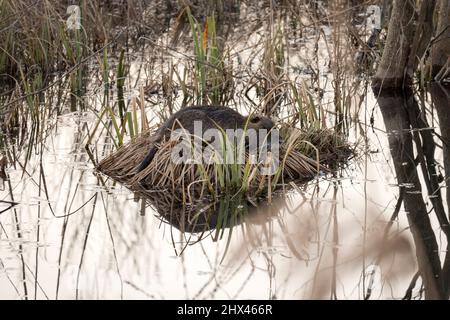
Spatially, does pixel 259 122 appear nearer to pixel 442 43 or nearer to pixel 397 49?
pixel 397 49

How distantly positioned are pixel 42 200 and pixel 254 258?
1.86m

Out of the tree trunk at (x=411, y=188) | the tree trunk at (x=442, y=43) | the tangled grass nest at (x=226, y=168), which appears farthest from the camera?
the tree trunk at (x=442, y=43)

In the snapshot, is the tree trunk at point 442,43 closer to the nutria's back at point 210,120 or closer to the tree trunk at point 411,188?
the tree trunk at point 411,188

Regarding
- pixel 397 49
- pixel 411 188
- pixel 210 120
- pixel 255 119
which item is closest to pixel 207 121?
pixel 210 120

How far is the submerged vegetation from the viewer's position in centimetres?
580

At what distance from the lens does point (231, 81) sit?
9742 millimetres

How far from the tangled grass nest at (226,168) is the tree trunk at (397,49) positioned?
235 centimetres

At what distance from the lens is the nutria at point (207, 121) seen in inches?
283

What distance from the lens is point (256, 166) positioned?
676cm

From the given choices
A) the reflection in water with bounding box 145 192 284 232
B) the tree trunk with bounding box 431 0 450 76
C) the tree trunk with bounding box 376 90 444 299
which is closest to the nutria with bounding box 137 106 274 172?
the reflection in water with bounding box 145 192 284 232

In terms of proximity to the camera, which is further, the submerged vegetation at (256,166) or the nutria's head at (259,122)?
the nutria's head at (259,122)

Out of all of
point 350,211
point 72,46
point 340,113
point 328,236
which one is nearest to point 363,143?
point 340,113

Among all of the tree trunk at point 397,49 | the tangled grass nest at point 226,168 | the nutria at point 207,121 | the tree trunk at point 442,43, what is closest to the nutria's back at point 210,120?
the nutria at point 207,121

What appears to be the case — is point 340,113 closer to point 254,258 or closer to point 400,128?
point 400,128
